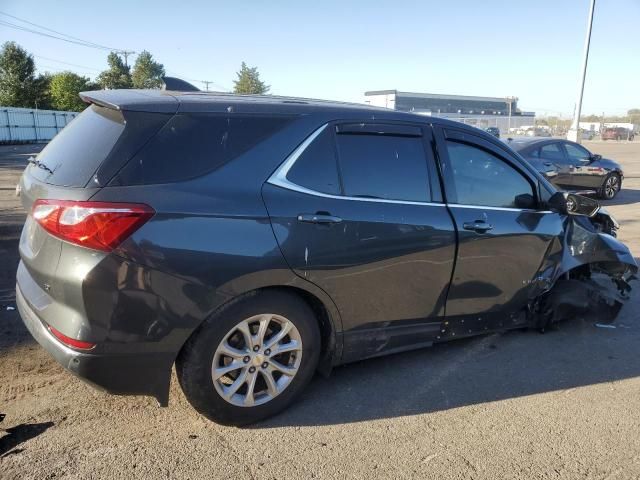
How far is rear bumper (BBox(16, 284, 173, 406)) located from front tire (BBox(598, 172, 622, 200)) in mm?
13870

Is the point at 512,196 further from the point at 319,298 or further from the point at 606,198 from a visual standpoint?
the point at 606,198

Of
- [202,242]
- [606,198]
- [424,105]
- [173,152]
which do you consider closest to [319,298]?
[202,242]

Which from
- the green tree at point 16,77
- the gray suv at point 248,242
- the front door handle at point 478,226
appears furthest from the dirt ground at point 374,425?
the green tree at point 16,77

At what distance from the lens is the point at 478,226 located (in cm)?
369

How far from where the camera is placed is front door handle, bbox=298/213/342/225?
2.93 metres

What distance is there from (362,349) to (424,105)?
264 ft

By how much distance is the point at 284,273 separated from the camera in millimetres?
2865

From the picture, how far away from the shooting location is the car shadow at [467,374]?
325 cm

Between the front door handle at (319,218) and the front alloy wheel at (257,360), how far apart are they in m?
0.57

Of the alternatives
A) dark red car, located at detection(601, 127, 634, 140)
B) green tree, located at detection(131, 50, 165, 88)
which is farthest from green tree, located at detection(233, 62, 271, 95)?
dark red car, located at detection(601, 127, 634, 140)

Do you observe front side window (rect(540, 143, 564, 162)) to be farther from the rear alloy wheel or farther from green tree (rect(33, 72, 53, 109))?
green tree (rect(33, 72, 53, 109))

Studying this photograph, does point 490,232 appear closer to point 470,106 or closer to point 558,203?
point 558,203

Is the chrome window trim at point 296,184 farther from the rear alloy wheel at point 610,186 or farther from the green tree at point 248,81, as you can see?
the green tree at point 248,81

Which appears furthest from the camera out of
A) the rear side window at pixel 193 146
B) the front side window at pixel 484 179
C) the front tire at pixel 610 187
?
the front tire at pixel 610 187
